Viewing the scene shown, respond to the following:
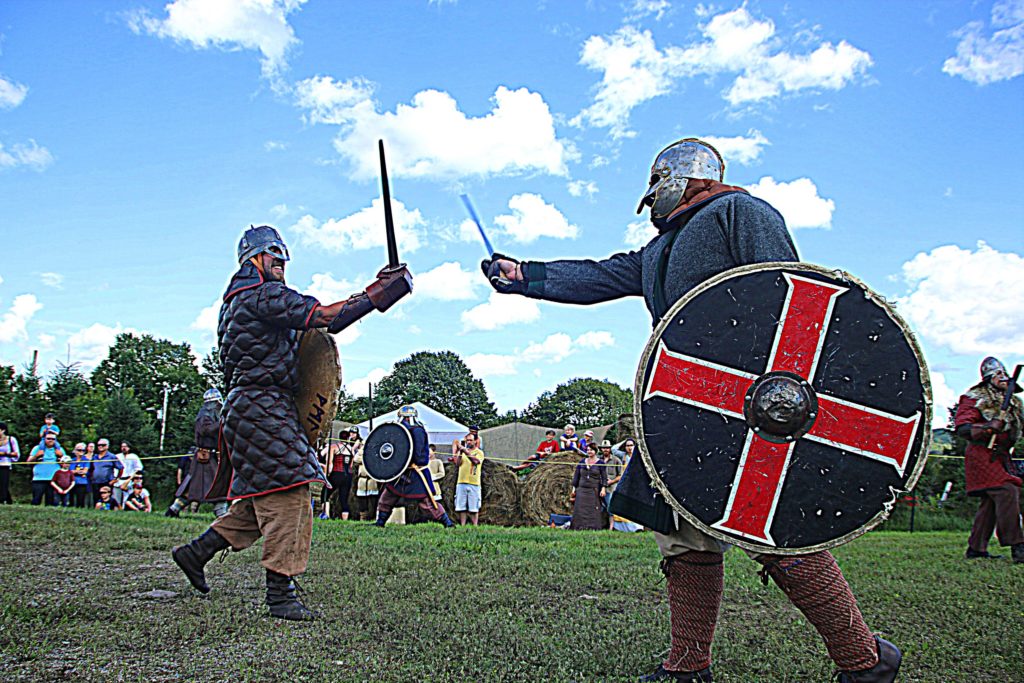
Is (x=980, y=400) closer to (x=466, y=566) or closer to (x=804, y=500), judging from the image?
(x=466, y=566)

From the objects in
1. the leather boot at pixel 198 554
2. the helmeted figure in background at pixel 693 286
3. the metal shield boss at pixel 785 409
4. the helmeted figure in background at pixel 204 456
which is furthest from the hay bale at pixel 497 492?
the metal shield boss at pixel 785 409

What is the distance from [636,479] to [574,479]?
966 cm

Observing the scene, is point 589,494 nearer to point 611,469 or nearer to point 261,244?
point 611,469

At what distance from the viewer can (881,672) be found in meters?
2.54

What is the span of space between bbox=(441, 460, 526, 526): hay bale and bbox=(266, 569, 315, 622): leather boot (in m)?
9.12

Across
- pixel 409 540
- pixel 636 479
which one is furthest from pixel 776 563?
pixel 409 540

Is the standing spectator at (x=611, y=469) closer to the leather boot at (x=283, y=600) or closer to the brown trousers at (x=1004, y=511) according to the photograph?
the brown trousers at (x=1004, y=511)

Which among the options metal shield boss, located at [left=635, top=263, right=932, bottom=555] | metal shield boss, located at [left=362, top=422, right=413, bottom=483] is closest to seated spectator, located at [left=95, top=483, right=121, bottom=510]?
metal shield boss, located at [left=362, top=422, right=413, bottom=483]

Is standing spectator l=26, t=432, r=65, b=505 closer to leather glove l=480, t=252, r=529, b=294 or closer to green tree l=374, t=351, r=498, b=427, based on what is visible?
leather glove l=480, t=252, r=529, b=294

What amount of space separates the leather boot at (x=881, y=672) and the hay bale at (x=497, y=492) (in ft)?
35.2

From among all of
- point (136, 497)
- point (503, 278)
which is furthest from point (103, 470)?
point (503, 278)

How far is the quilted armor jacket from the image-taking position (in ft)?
13.2

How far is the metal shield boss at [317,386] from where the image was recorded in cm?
428

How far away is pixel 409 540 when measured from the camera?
7.58m
